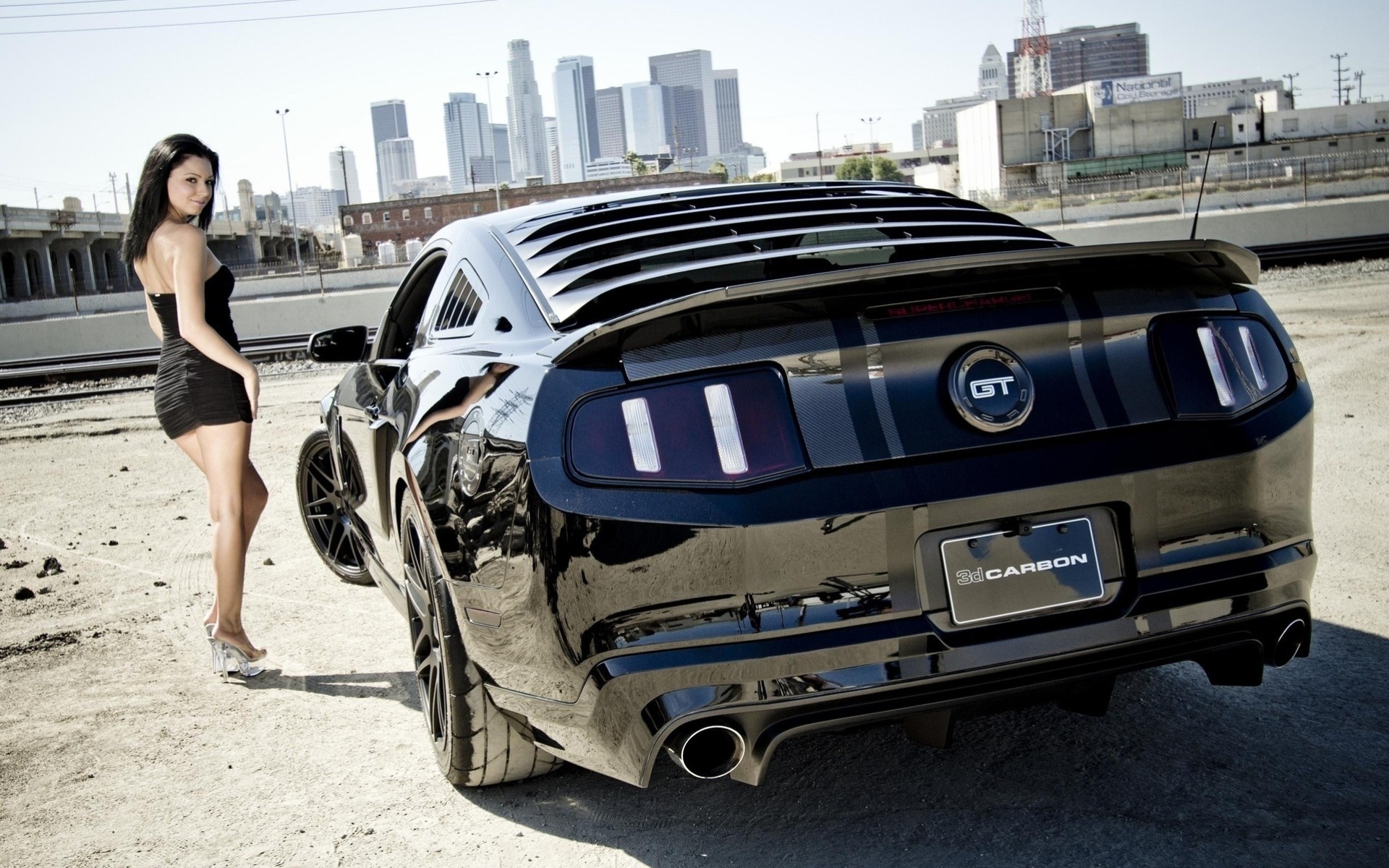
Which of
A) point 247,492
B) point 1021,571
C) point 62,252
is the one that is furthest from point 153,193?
point 62,252

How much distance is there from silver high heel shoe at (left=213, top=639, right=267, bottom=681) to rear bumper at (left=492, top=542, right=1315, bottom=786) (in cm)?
240

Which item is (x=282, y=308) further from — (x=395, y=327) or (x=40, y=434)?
(x=395, y=327)

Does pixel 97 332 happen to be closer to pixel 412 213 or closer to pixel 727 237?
pixel 727 237

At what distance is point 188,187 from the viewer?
15.0ft

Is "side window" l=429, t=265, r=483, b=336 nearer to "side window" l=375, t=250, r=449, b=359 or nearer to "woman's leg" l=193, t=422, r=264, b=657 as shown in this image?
"side window" l=375, t=250, r=449, b=359

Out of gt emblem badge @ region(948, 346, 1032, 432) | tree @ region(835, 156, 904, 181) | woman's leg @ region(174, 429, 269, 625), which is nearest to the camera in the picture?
gt emblem badge @ region(948, 346, 1032, 432)

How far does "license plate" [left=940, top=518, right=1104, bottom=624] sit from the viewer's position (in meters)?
2.52

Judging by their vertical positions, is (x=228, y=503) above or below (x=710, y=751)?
above

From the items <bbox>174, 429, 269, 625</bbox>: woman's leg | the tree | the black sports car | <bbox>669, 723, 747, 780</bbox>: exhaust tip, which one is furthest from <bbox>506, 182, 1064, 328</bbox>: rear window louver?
the tree

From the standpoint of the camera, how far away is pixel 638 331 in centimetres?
253

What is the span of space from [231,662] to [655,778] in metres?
2.01

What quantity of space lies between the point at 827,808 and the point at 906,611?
2.74ft

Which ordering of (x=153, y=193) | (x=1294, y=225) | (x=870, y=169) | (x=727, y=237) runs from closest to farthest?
(x=727, y=237) → (x=153, y=193) → (x=1294, y=225) → (x=870, y=169)

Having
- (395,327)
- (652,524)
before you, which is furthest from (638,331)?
(395,327)
